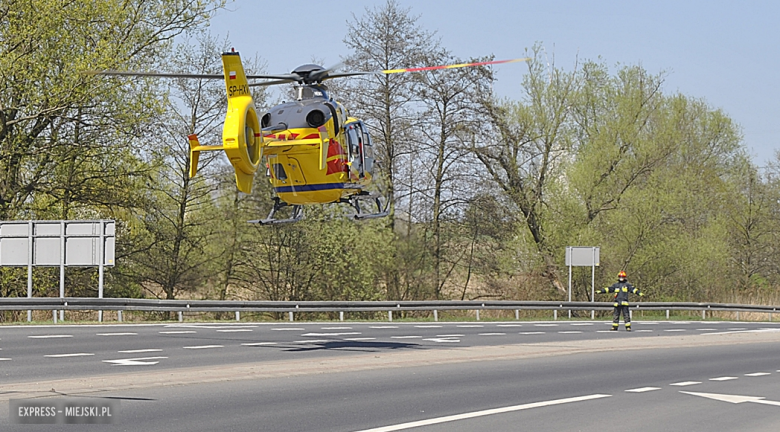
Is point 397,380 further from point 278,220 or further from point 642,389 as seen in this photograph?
point 278,220

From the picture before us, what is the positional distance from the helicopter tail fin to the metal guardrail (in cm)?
1247

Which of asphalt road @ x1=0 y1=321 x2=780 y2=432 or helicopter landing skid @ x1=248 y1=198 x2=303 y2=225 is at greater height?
helicopter landing skid @ x1=248 y1=198 x2=303 y2=225

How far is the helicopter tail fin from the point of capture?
1524 cm

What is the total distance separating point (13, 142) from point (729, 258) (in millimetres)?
39751

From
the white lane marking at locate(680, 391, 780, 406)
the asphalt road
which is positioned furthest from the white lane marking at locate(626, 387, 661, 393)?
the white lane marking at locate(680, 391, 780, 406)

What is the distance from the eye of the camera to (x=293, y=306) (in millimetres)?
32719

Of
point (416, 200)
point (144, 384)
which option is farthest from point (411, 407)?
point (416, 200)

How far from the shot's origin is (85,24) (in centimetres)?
3288

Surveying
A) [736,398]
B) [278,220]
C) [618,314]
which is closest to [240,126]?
[278,220]

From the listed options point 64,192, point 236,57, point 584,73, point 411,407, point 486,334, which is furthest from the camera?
point 584,73

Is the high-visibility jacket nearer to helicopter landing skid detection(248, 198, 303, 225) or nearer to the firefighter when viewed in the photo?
the firefighter

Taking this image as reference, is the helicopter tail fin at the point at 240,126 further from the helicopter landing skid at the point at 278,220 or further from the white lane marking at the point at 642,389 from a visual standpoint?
the white lane marking at the point at 642,389

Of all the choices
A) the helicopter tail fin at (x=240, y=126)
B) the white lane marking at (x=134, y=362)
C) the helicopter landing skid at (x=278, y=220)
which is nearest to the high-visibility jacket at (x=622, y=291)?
the helicopter landing skid at (x=278, y=220)

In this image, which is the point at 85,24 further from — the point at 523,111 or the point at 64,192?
the point at 523,111
